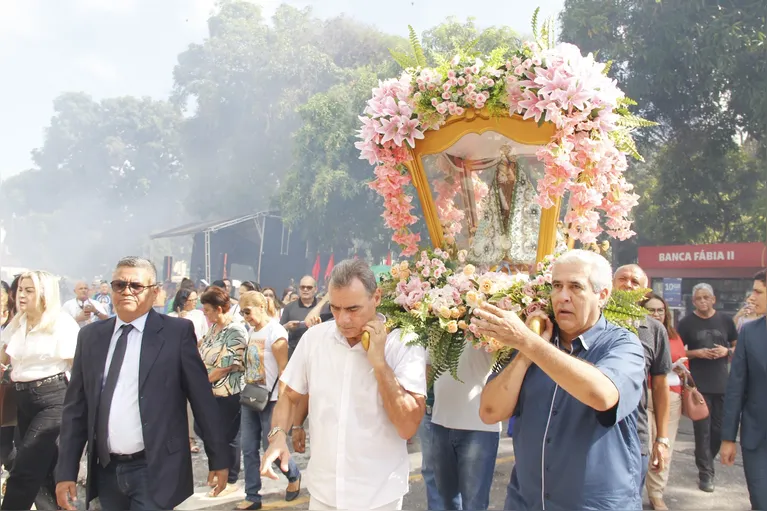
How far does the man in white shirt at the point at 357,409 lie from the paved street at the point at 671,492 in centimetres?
Answer: 306

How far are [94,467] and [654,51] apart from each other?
654 inches

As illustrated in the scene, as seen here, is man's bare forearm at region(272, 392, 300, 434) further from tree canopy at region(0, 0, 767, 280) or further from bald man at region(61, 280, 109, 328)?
bald man at region(61, 280, 109, 328)

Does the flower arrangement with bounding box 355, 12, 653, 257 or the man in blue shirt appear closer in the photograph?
the man in blue shirt

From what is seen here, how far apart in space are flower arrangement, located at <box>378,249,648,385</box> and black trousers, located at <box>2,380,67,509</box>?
2800 millimetres

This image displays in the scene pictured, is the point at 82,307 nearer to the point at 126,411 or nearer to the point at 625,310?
the point at 126,411

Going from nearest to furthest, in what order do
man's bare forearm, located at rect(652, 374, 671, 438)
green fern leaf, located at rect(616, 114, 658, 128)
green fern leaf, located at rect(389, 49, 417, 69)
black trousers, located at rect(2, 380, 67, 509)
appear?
green fern leaf, located at rect(616, 114, 658, 128) → green fern leaf, located at rect(389, 49, 417, 69) → man's bare forearm, located at rect(652, 374, 671, 438) → black trousers, located at rect(2, 380, 67, 509)

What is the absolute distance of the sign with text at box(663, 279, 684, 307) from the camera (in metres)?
14.5

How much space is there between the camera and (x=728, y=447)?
4.16 m

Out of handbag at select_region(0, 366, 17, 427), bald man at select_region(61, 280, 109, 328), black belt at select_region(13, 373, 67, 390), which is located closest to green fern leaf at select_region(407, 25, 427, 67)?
black belt at select_region(13, 373, 67, 390)

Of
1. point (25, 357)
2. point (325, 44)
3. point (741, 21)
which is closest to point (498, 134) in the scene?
point (25, 357)

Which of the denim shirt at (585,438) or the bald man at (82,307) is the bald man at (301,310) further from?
the denim shirt at (585,438)

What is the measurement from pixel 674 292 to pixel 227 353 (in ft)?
38.7

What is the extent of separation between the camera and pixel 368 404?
2.88 meters

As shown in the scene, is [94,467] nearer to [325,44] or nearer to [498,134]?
[498,134]
